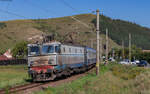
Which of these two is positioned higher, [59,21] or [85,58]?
[59,21]

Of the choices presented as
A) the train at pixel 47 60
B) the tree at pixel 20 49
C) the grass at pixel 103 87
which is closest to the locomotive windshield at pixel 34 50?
the train at pixel 47 60

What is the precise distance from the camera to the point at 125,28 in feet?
646

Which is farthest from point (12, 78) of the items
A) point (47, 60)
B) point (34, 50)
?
point (47, 60)

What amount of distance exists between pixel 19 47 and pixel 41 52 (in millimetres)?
71366

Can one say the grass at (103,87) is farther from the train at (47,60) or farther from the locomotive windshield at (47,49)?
the locomotive windshield at (47,49)

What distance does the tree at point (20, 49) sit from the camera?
93725mm

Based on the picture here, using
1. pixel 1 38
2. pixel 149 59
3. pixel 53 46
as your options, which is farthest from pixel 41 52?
pixel 1 38

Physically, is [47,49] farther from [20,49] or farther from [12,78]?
[20,49]

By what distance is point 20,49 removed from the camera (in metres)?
94.4

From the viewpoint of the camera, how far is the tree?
93725 mm

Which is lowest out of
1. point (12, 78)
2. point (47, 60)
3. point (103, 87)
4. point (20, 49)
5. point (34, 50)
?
point (12, 78)

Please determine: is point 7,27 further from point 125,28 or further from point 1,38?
point 125,28

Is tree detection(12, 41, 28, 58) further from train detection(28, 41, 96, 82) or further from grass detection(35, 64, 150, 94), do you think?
grass detection(35, 64, 150, 94)

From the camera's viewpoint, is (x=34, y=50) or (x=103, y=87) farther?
(x=34, y=50)
